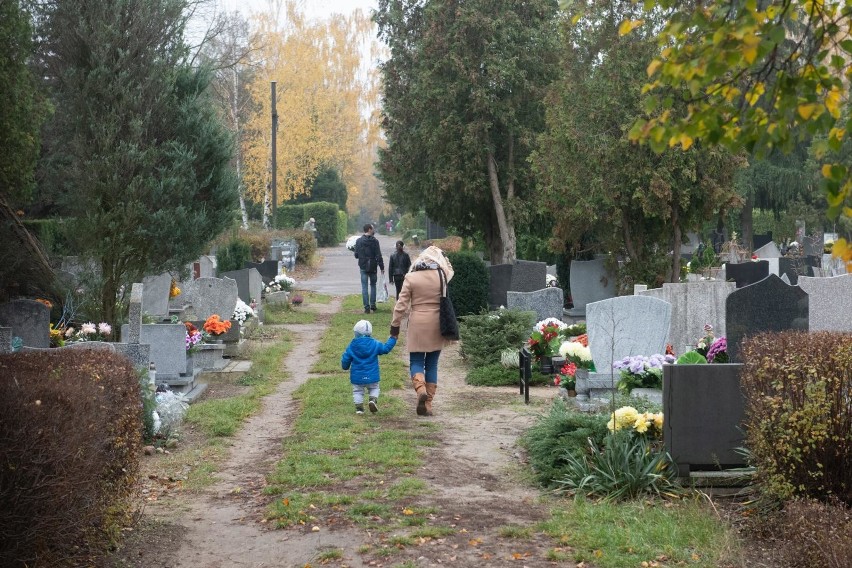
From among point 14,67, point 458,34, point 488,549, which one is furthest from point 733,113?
point 458,34

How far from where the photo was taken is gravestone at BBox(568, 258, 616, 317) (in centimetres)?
2055

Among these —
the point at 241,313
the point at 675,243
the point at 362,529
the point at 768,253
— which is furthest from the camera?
the point at 768,253

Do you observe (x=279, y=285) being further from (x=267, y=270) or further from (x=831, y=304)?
(x=831, y=304)

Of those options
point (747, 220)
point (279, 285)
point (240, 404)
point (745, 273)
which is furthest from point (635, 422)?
point (747, 220)

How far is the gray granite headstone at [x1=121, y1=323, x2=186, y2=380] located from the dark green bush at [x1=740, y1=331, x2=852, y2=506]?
A: 8182mm

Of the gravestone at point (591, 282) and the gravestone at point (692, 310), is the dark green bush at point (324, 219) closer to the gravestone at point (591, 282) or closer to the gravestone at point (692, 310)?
the gravestone at point (591, 282)

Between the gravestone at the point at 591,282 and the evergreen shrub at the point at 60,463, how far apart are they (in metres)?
15.2

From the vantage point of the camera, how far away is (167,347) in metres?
12.7

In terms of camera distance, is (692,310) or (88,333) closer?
(88,333)

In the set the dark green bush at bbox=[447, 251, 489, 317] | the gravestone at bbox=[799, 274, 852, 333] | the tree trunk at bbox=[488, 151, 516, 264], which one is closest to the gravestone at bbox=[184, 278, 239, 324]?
the dark green bush at bbox=[447, 251, 489, 317]

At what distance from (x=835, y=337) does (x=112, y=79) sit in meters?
10.2

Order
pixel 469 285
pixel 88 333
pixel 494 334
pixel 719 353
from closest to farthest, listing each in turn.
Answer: pixel 719 353
pixel 88 333
pixel 494 334
pixel 469 285

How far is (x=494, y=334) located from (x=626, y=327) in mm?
3648

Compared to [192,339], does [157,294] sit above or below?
above
